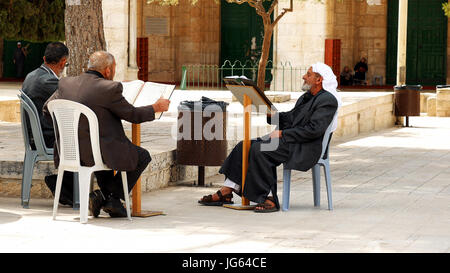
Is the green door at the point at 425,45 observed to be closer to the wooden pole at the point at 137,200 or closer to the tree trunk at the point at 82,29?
the tree trunk at the point at 82,29

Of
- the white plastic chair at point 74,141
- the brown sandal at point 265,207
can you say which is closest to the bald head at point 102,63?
the white plastic chair at point 74,141

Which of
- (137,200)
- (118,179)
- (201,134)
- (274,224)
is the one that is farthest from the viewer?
(201,134)

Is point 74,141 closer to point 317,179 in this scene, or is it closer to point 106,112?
point 106,112

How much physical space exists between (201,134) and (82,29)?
6.95 ft

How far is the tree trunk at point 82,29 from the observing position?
10766mm

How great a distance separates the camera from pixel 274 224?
750cm

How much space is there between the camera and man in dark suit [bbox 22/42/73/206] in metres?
8.26

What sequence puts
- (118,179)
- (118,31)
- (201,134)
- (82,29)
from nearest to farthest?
(118,179), (201,134), (82,29), (118,31)

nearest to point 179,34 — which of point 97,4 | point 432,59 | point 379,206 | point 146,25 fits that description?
point 146,25

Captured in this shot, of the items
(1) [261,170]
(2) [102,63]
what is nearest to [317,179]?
(1) [261,170]

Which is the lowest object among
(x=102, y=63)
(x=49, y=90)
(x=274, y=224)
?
(x=274, y=224)

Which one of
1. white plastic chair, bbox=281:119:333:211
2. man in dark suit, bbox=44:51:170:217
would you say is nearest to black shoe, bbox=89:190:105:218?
man in dark suit, bbox=44:51:170:217

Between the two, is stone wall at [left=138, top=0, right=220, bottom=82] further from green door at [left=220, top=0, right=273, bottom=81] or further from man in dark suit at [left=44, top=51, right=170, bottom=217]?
man in dark suit at [left=44, top=51, right=170, bottom=217]
